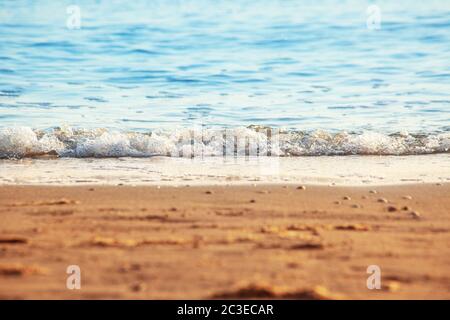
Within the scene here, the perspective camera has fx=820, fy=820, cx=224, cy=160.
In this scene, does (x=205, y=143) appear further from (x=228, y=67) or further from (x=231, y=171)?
(x=228, y=67)

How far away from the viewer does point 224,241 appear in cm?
449

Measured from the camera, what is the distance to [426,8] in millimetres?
21156

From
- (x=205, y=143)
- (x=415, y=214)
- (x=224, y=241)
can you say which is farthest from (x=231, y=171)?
(x=224, y=241)

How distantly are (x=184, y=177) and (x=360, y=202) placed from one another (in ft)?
5.73

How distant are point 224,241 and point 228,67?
1114cm

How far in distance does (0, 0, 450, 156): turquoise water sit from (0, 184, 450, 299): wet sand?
115 inches

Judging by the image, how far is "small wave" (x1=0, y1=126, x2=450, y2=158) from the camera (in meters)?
8.34

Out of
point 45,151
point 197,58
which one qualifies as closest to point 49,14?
point 197,58

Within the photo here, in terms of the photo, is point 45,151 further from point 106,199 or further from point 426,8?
point 426,8

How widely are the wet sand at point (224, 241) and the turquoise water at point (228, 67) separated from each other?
292 cm

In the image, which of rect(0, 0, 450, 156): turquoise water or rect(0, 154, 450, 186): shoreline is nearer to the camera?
rect(0, 154, 450, 186): shoreline

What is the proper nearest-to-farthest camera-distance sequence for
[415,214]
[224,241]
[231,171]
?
[224,241] < [415,214] < [231,171]

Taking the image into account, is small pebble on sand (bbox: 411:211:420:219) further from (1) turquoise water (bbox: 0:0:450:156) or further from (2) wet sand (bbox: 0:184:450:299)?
(1) turquoise water (bbox: 0:0:450:156)

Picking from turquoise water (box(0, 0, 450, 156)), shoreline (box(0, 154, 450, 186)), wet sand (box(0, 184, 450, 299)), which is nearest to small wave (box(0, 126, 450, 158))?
turquoise water (box(0, 0, 450, 156))
